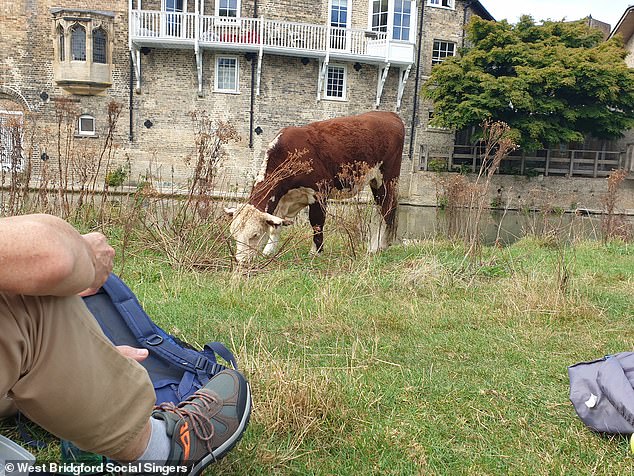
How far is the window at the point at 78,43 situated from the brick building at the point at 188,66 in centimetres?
4

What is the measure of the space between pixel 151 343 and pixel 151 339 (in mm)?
30

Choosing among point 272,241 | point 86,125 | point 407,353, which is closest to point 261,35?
point 86,125

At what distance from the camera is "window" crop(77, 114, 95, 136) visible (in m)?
23.2

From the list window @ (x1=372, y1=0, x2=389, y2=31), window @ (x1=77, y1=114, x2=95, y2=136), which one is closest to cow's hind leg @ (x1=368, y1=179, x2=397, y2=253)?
window @ (x1=372, y1=0, x2=389, y2=31)

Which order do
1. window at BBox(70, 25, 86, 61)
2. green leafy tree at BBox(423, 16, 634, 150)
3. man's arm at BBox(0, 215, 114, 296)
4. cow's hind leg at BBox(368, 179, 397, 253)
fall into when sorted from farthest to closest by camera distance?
window at BBox(70, 25, 86, 61), green leafy tree at BBox(423, 16, 634, 150), cow's hind leg at BBox(368, 179, 397, 253), man's arm at BBox(0, 215, 114, 296)

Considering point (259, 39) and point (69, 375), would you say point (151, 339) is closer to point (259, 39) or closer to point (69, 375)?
point (69, 375)

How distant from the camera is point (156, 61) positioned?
75.0ft

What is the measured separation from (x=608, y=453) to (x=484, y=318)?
78.6 inches

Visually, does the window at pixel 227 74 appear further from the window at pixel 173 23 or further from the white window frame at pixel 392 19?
the white window frame at pixel 392 19

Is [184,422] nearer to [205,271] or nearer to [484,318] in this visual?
[484,318]

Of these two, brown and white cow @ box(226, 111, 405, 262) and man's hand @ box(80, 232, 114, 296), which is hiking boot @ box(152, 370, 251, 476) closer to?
man's hand @ box(80, 232, 114, 296)

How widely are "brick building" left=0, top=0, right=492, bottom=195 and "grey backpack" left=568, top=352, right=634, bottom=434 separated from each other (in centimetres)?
2017

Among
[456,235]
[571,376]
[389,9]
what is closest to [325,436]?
[571,376]

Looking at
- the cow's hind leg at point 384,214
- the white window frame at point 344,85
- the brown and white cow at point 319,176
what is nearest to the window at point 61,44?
the white window frame at point 344,85
